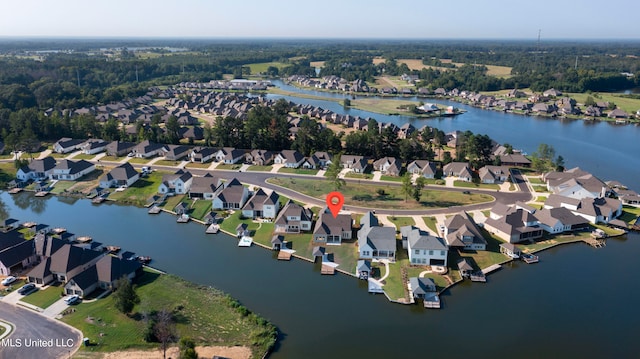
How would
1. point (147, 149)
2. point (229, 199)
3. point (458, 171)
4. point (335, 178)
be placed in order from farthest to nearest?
point (147, 149) → point (458, 171) → point (335, 178) → point (229, 199)

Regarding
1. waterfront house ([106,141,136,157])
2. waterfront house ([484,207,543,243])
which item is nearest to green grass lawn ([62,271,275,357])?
waterfront house ([484,207,543,243])

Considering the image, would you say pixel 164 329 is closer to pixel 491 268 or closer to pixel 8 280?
pixel 8 280

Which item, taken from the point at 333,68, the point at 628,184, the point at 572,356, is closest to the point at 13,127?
the point at 572,356

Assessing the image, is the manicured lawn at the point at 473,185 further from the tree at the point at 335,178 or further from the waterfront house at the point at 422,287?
the waterfront house at the point at 422,287

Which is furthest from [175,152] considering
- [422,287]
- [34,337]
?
[422,287]

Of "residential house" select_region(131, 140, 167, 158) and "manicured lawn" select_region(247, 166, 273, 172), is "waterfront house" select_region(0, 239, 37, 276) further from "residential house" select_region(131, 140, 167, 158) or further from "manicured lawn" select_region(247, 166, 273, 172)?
"residential house" select_region(131, 140, 167, 158)

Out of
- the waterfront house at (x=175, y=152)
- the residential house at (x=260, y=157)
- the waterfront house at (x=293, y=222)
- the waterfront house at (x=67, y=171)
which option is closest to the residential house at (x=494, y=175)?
the waterfront house at (x=293, y=222)
